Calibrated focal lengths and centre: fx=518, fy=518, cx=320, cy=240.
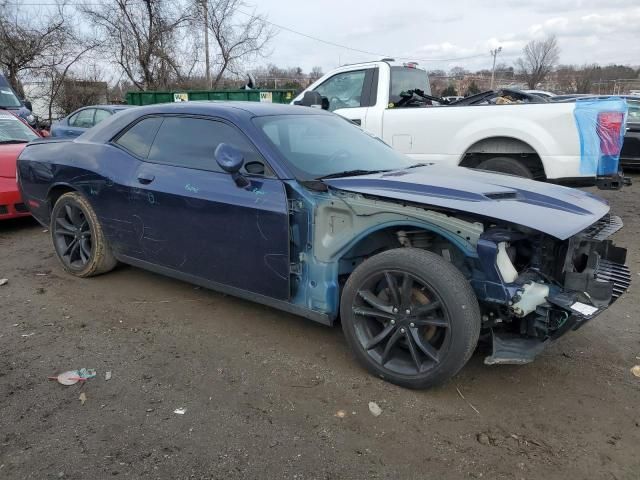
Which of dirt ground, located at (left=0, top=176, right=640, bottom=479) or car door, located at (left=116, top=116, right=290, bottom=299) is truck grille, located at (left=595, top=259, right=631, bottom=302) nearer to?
dirt ground, located at (left=0, top=176, right=640, bottom=479)

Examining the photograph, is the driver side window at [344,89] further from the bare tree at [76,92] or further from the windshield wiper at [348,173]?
the bare tree at [76,92]

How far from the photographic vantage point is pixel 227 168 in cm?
321

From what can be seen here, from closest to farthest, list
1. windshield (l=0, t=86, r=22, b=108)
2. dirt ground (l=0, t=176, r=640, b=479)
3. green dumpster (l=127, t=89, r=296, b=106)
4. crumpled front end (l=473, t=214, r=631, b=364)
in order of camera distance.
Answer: dirt ground (l=0, t=176, r=640, b=479) → crumpled front end (l=473, t=214, r=631, b=364) → windshield (l=0, t=86, r=22, b=108) → green dumpster (l=127, t=89, r=296, b=106)

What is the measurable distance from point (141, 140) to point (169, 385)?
2.08m

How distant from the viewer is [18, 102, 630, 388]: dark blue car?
8.81 feet

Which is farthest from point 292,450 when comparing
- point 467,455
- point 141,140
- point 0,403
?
point 141,140

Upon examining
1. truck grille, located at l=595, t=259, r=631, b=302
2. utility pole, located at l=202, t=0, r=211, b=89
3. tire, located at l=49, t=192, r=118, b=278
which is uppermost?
utility pole, located at l=202, t=0, r=211, b=89

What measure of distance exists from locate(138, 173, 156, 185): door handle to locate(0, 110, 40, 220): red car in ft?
9.85

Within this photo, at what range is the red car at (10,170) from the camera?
6094 millimetres

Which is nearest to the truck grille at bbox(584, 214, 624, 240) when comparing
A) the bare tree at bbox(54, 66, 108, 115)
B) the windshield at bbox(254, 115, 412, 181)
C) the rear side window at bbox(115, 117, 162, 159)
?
the windshield at bbox(254, 115, 412, 181)

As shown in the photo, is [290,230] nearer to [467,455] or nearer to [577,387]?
[467,455]

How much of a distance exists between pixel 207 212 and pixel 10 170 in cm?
409

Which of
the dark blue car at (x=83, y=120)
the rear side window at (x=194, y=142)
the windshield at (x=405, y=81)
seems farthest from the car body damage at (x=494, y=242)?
the dark blue car at (x=83, y=120)

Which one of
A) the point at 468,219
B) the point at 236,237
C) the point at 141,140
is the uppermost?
the point at 141,140
